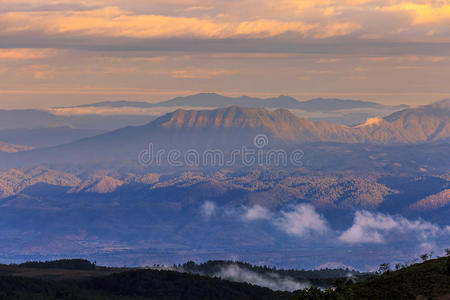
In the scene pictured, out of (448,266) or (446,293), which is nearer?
(446,293)

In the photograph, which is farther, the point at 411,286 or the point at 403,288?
the point at 411,286

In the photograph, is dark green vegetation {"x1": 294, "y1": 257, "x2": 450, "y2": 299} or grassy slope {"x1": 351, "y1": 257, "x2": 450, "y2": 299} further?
grassy slope {"x1": 351, "y1": 257, "x2": 450, "y2": 299}

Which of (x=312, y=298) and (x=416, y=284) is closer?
(x=312, y=298)

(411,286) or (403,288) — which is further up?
(411,286)

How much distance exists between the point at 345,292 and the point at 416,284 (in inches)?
649

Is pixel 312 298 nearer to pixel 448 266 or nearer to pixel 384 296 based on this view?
pixel 384 296

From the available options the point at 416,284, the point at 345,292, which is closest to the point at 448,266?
the point at 416,284

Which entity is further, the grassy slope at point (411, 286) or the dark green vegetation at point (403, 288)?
the grassy slope at point (411, 286)

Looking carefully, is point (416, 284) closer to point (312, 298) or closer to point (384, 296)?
point (384, 296)

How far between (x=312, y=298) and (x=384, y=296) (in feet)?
55.1

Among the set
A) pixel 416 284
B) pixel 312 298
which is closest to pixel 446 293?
pixel 416 284

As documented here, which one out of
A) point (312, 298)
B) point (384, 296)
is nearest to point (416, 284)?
point (384, 296)

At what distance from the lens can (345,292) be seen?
179500 mm

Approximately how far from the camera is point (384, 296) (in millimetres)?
183500
